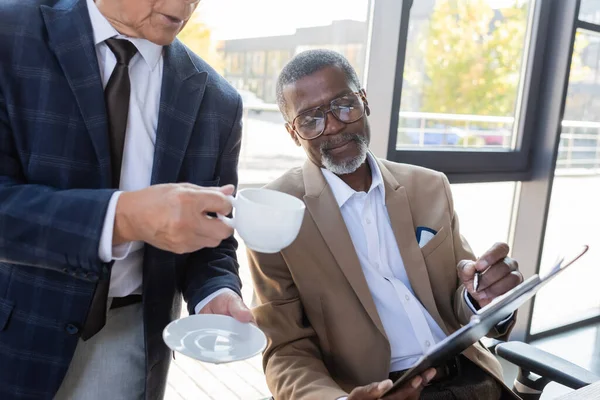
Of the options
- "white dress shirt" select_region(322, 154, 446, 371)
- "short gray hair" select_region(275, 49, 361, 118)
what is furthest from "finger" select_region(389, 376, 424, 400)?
"short gray hair" select_region(275, 49, 361, 118)

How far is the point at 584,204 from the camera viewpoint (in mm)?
A: 3648

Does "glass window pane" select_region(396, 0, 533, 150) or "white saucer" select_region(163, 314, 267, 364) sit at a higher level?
"glass window pane" select_region(396, 0, 533, 150)

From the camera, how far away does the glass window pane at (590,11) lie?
297 centimetres

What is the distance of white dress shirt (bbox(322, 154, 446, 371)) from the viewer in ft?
5.23

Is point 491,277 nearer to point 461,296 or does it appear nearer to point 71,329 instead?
point 461,296

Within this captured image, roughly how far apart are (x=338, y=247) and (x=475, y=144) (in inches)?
64.5

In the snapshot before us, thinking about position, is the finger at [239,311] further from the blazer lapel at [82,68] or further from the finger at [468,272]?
the finger at [468,272]

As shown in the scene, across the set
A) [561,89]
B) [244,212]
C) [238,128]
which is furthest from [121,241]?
[561,89]

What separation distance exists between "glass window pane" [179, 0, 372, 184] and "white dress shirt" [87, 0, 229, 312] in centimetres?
105

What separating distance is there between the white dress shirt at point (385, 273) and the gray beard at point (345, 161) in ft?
0.14

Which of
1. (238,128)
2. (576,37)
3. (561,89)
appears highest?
(576,37)

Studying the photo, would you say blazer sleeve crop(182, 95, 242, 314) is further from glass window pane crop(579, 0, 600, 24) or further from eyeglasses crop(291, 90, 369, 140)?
glass window pane crop(579, 0, 600, 24)

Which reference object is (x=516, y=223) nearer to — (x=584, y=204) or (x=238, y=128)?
(x=584, y=204)

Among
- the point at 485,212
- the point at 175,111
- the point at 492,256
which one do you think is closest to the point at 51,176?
the point at 175,111
